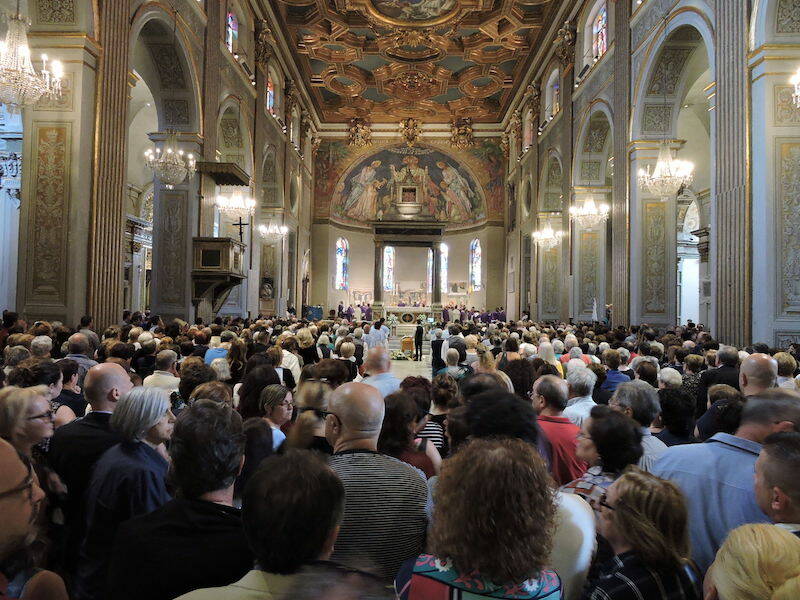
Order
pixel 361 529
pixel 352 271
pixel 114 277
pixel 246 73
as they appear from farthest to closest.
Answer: pixel 352 271
pixel 246 73
pixel 114 277
pixel 361 529

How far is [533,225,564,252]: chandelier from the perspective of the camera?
746 inches

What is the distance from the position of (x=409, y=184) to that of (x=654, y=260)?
2068 cm

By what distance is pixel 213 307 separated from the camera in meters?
14.3

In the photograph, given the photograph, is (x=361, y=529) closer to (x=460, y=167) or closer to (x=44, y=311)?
(x=44, y=311)

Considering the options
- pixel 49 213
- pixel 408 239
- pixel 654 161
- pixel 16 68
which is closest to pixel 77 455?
pixel 16 68

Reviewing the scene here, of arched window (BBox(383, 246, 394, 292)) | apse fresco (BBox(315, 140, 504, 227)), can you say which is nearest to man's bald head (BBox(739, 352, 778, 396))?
apse fresco (BBox(315, 140, 504, 227))

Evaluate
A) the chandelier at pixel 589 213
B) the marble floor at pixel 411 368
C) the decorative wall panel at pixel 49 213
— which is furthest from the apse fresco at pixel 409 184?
the decorative wall panel at pixel 49 213

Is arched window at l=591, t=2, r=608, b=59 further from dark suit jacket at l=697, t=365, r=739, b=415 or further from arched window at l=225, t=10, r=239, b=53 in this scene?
dark suit jacket at l=697, t=365, r=739, b=415

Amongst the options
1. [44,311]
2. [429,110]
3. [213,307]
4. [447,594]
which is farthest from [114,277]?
[429,110]

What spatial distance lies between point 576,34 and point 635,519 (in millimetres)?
18957

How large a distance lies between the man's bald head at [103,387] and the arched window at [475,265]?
2956 centimetres

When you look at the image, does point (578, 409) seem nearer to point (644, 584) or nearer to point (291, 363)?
point (644, 584)

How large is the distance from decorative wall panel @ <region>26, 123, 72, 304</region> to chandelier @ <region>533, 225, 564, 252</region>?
14118mm

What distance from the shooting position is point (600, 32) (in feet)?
52.9
